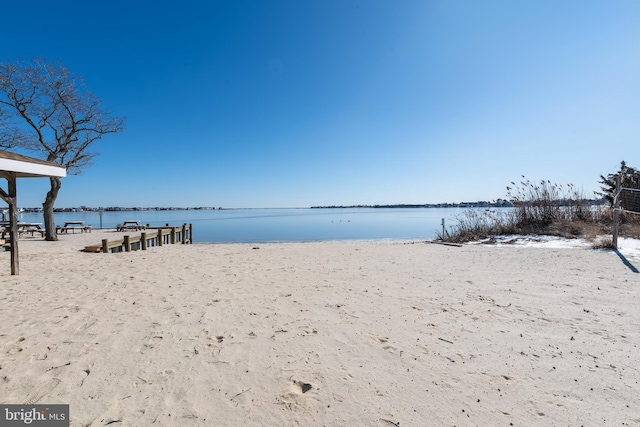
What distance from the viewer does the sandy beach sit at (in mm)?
2061

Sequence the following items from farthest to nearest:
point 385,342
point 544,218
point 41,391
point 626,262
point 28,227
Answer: point 28,227 → point 544,218 → point 626,262 → point 385,342 → point 41,391

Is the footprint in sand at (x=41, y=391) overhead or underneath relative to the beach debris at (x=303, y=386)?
overhead

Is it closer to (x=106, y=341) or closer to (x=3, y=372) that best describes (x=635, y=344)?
(x=106, y=341)

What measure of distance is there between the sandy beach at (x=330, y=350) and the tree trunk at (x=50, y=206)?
11.5 metres

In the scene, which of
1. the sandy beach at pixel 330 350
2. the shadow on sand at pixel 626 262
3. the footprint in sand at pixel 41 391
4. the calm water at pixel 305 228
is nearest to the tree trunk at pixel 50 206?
the calm water at pixel 305 228

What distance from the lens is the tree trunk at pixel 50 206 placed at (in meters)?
14.4

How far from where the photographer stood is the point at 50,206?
47.9 feet

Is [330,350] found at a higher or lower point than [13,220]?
lower

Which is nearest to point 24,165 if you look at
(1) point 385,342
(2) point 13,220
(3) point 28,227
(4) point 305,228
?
(2) point 13,220

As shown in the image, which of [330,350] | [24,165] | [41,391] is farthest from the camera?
[24,165]

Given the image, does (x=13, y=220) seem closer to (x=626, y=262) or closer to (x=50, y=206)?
(x=50, y=206)

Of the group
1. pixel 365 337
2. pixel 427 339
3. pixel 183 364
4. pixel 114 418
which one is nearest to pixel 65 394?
pixel 114 418

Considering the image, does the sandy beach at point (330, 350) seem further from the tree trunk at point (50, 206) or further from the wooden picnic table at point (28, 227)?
the wooden picnic table at point (28, 227)

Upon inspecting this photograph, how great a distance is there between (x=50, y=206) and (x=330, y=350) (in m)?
18.2
